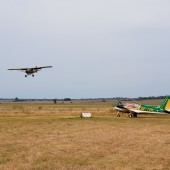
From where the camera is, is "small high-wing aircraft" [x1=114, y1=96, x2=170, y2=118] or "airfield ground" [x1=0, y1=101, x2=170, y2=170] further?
"small high-wing aircraft" [x1=114, y1=96, x2=170, y2=118]

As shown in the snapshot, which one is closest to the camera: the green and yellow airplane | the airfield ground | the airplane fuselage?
the airfield ground

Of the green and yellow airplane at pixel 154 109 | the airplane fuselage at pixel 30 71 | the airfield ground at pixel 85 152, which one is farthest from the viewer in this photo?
the airplane fuselage at pixel 30 71

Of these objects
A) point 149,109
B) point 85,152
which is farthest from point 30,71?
point 85,152

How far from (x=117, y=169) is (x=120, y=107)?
36.7m

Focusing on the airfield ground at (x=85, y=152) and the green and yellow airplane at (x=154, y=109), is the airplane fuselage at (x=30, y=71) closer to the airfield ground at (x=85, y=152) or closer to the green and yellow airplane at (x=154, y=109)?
the green and yellow airplane at (x=154, y=109)

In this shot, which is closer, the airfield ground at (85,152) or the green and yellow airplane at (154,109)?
the airfield ground at (85,152)

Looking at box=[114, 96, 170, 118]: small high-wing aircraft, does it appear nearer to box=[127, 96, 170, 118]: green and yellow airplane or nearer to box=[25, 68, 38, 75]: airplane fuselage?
box=[127, 96, 170, 118]: green and yellow airplane

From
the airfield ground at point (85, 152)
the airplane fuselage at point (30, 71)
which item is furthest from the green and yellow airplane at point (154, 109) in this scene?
the airplane fuselage at point (30, 71)

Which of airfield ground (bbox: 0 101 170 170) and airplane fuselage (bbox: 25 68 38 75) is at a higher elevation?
airplane fuselage (bbox: 25 68 38 75)

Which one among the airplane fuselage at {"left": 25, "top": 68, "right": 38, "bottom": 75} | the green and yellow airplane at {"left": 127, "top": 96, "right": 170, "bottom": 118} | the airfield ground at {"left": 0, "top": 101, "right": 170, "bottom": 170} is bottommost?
the airfield ground at {"left": 0, "top": 101, "right": 170, "bottom": 170}

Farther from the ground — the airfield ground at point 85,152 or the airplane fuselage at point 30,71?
the airplane fuselage at point 30,71

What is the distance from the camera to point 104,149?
57.2 feet

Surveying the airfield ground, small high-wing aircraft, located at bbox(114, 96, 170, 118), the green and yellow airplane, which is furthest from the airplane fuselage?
the airfield ground

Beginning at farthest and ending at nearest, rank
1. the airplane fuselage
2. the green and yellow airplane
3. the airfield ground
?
the airplane fuselage < the green and yellow airplane < the airfield ground
